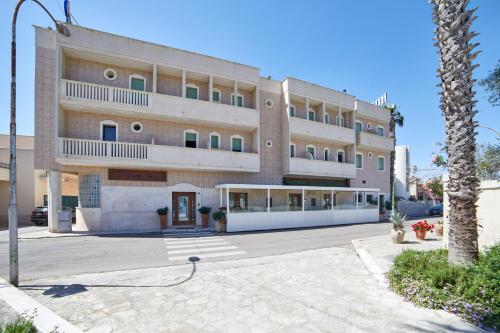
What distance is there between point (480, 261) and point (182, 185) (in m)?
15.5

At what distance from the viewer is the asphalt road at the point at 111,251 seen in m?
7.68

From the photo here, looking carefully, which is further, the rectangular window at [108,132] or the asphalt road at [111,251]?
the rectangular window at [108,132]

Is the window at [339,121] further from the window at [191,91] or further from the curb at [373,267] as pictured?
the curb at [373,267]

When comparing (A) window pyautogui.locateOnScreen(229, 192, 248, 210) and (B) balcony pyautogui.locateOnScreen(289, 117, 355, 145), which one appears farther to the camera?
(B) balcony pyautogui.locateOnScreen(289, 117, 355, 145)

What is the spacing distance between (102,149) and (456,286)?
16394mm

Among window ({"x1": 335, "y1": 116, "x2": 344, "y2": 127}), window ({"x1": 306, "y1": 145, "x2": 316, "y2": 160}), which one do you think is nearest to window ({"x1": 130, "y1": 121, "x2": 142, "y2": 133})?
window ({"x1": 306, "y1": 145, "x2": 316, "y2": 160})

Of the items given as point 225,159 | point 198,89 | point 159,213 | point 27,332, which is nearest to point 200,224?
point 159,213

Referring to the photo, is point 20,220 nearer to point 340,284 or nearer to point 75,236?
point 75,236

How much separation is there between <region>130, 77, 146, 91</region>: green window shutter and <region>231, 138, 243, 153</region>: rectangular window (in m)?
7.20

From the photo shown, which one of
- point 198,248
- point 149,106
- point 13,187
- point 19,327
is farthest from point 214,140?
point 19,327

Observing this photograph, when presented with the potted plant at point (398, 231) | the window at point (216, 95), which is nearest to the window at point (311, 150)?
the window at point (216, 95)

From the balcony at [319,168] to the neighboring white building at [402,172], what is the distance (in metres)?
14.8

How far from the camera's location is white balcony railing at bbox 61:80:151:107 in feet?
46.9

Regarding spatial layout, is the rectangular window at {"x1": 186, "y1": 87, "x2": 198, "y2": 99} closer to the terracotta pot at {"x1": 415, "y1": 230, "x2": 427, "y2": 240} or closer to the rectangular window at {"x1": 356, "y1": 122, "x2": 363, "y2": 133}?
the terracotta pot at {"x1": 415, "y1": 230, "x2": 427, "y2": 240}
